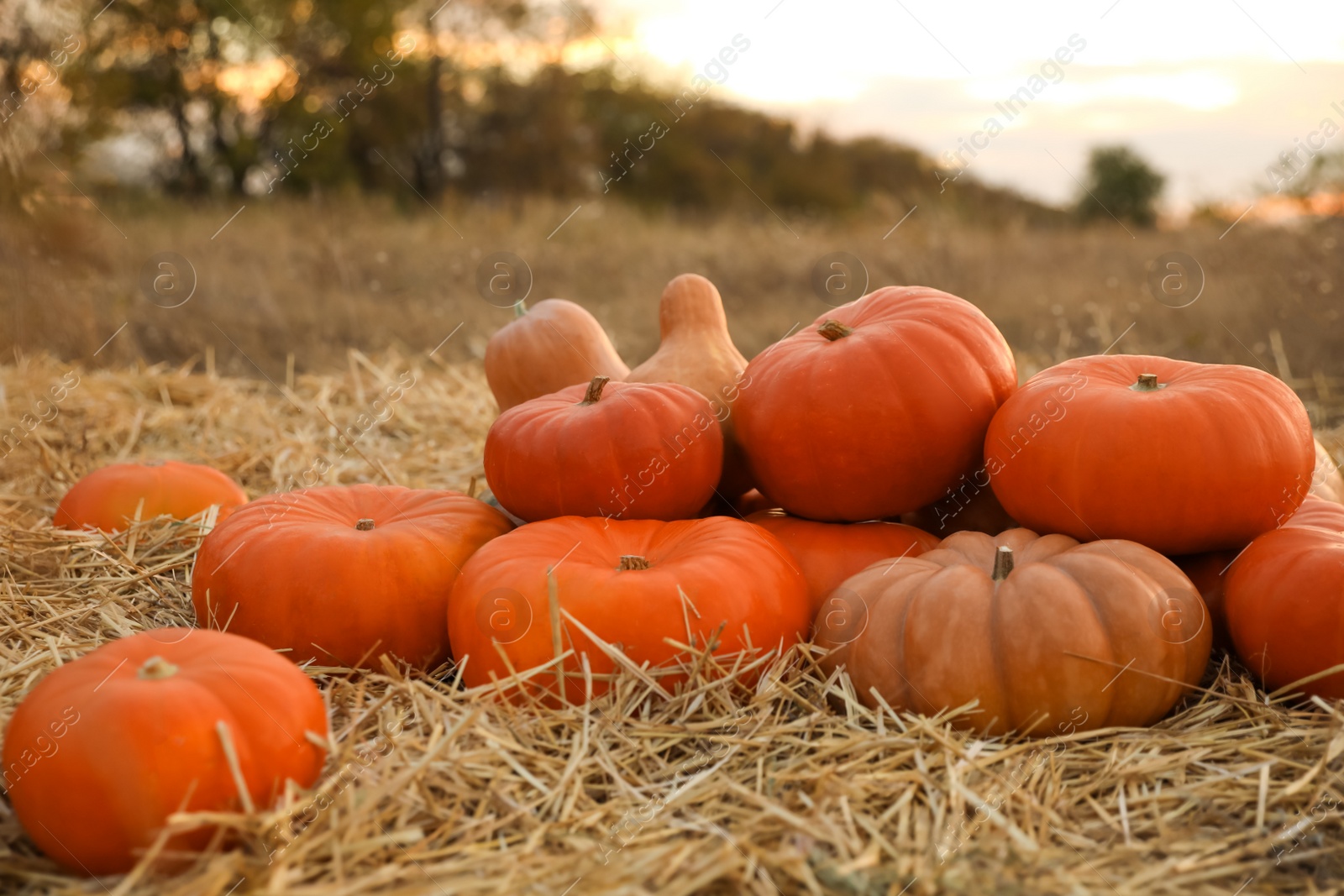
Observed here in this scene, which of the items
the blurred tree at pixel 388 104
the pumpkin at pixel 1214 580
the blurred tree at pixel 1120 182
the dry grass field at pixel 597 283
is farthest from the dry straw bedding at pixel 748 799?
the blurred tree at pixel 1120 182

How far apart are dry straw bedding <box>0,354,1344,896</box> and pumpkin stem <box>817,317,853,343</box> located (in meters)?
0.82

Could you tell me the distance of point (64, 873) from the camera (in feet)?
5.57

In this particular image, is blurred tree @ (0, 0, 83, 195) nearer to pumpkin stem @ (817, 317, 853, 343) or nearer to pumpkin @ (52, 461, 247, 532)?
pumpkin @ (52, 461, 247, 532)

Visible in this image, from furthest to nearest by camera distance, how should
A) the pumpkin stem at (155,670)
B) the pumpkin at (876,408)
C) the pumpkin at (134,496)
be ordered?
the pumpkin at (134,496)
the pumpkin at (876,408)
the pumpkin stem at (155,670)

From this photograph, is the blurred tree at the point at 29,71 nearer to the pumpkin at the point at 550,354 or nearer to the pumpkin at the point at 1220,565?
the pumpkin at the point at 550,354

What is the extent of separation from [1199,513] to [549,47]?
1696 centimetres

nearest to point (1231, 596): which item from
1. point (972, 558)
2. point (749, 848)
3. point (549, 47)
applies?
point (972, 558)

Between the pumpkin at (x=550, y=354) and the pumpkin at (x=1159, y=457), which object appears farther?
the pumpkin at (x=550, y=354)

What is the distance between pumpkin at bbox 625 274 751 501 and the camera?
290 cm

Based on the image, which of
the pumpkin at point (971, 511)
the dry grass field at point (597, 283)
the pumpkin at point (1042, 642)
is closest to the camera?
the pumpkin at point (1042, 642)

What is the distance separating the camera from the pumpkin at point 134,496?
3283 mm

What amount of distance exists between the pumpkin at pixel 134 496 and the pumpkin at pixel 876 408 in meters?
1.85

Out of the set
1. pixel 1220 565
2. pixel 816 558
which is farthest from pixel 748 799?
pixel 1220 565

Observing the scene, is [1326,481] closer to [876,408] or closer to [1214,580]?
[1214,580]
